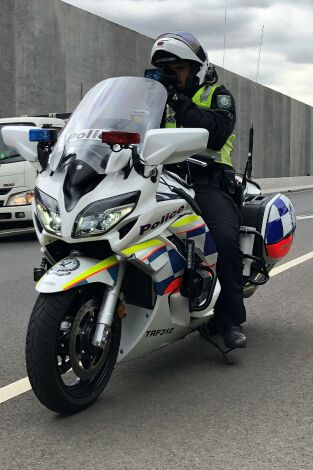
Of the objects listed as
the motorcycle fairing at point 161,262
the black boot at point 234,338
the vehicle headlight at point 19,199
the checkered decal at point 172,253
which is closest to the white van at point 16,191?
the vehicle headlight at point 19,199

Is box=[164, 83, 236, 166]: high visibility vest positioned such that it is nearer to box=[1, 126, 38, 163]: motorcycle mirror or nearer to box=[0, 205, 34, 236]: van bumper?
box=[1, 126, 38, 163]: motorcycle mirror

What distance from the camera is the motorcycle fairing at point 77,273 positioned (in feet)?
10.6

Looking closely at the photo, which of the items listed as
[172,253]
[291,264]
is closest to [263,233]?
[172,253]

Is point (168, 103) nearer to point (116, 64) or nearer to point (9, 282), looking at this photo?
point (9, 282)

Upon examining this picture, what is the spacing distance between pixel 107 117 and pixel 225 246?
111cm

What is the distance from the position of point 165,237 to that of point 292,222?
68.0 inches

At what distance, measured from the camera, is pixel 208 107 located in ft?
13.8

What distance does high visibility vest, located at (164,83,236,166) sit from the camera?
13.5 ft

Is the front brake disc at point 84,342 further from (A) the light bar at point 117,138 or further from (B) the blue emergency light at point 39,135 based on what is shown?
(B) the blue emergency light at point 39,135

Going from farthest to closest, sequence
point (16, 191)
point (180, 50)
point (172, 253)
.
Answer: point (16, 191)
point (180, 50)
point (172, 253)

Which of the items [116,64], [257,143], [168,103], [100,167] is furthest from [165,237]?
[257,143]

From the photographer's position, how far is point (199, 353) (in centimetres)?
468

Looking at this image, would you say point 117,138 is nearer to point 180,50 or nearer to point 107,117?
point 107,117

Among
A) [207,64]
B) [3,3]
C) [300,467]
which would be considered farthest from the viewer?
[3,3]
